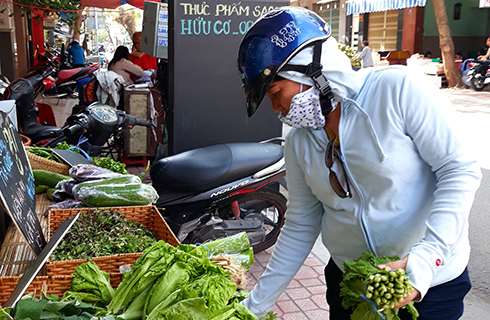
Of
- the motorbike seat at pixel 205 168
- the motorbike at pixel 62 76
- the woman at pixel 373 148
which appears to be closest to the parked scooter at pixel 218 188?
the motorbike seat at pixel 205 168

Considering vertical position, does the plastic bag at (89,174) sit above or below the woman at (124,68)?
below

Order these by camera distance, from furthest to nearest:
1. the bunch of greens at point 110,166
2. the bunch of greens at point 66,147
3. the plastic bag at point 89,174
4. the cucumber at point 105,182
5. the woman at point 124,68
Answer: the woman at point 124,68 → the bunch of greens at point 66,147 → the bunch of greens at point 110,166 → the plastic bag at point 89,174 → the cucumber at point 105,182

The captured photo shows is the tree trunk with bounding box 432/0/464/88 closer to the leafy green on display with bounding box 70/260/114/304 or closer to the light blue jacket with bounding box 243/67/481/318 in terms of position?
the light blue jacket with bounding box 243/67/481/318

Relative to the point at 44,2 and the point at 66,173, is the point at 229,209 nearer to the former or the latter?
the point at 66,173

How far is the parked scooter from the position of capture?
360 centimetres

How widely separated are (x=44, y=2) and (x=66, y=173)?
5.60m

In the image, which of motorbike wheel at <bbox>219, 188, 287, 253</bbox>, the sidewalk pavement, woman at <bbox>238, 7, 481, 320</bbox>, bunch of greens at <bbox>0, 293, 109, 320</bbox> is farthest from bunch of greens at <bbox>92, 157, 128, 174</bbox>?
woman at <bbox>238, 7, 481, 320</bbox>

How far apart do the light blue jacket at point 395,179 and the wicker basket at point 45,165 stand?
2.23m

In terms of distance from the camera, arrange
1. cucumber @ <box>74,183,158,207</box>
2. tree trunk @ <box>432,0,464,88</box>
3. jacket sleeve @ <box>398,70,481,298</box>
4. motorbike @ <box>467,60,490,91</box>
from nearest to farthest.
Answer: jacket sleeve @ <box>398,70,481,298</box> → cucumber @ <box>74,183,158,207</box> → motorbike @ <box>467,60,490,91</box> → tree trunk @ <box>432,0,464,88</box>

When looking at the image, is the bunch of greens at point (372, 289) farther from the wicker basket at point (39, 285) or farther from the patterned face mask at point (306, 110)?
the wicker basket at point (39, 285)

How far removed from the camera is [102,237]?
2.47 m

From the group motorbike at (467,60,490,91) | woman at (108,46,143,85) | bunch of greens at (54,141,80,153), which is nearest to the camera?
bunch of greens at (54,141,80,153)

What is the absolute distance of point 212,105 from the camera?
4465mm

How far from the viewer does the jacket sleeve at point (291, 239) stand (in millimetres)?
2029
